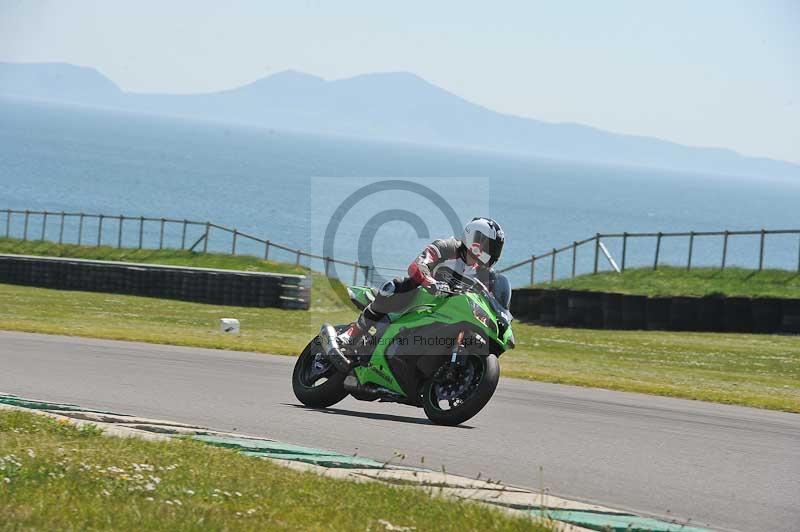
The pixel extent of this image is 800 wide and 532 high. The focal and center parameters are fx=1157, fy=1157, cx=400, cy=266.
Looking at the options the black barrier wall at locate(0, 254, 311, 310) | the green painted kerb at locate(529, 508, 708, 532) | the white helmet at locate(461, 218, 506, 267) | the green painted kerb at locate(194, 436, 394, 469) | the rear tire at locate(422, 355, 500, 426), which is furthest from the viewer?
the black barrier wall at locate(0, 254, 311, 310)

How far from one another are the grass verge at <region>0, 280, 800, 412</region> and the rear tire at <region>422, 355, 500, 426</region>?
545 centimetres

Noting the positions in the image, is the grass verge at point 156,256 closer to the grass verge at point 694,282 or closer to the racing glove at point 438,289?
the grass verge at point 694,282

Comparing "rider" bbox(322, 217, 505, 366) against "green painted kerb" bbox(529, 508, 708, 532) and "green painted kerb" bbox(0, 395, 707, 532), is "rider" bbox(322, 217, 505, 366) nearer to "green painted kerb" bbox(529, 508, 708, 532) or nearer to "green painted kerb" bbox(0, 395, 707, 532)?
"green painted kerb" bbox(0, 395, 707, 532)

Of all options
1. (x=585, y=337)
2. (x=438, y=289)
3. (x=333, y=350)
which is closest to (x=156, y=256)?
(x=585, y=337)

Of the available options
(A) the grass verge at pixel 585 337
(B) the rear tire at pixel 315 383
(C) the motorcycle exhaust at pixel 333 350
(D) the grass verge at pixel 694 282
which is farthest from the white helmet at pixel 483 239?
(D) the grass verge at pixel 694 282

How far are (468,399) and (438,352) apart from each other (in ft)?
1.54

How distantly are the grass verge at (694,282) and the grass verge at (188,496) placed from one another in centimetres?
2158

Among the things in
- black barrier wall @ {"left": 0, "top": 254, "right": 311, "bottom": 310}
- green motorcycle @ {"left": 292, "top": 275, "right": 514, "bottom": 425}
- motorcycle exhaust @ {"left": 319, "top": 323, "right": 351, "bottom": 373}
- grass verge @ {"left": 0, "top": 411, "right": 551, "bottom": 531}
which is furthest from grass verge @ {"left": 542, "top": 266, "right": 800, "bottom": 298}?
grass verge @ {"left": 0, "top": 411, "right": 551, "bottom": 531}

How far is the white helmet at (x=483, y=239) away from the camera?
975 cm

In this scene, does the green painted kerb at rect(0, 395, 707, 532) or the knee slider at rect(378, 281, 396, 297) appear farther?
the knee slider at rect(378, 281, 396, 297)

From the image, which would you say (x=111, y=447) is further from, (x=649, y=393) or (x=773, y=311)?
(x=773, y=311)

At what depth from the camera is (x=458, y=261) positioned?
393 inches

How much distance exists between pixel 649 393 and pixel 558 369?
4.59 m

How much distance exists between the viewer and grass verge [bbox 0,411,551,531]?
5.82 m
